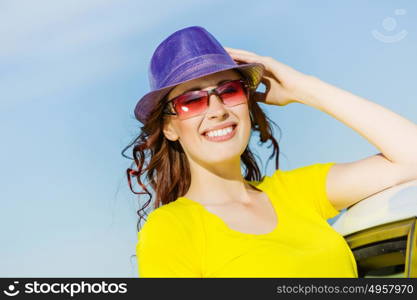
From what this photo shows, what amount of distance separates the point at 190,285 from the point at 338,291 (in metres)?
0.68

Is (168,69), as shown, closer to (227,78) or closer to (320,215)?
(227,78)

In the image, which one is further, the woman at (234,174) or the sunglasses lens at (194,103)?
the sunglasses lens at (194,103)

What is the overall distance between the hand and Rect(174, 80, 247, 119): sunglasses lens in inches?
15.7

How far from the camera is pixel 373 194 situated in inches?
134

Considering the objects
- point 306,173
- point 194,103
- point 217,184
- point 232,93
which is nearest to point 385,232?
point 306,173

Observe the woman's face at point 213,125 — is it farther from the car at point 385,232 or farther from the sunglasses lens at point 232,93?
Answer: the car at point 385,232

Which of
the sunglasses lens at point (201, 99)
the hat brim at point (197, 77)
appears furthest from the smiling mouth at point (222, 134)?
the hat brim at point (197, 77)

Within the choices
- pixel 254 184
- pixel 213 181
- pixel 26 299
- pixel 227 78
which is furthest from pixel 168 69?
pixel 26 299

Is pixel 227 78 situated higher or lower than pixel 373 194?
higher

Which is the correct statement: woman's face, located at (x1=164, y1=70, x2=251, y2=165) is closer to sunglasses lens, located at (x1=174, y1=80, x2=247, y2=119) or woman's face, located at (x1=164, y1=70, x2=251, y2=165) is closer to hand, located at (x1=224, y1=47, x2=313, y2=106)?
sunglasses lens, located at (x1=174, y1=80, x2=247, y2=119)

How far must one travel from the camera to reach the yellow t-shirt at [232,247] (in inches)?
117

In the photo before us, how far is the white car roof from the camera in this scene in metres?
3.10

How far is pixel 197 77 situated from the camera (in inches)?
129

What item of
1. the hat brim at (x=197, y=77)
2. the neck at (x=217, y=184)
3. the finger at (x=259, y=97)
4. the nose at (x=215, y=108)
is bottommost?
the neck at (x=217, y=184)
